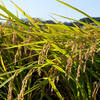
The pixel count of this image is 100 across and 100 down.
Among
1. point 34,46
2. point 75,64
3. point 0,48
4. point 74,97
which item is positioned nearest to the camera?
point 75,64

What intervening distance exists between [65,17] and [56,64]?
0.34 metres

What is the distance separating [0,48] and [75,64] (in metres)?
0.73

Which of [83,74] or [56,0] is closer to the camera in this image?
[56,0]

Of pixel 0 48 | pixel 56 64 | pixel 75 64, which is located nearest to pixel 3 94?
pixel 0 48

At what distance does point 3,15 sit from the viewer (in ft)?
4.47

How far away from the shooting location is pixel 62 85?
59.6 inches

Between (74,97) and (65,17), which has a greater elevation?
(65,17)

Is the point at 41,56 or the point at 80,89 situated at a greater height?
the point at 41,56

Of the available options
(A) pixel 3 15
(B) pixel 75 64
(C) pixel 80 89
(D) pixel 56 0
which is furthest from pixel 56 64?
(A) pixel 3 15

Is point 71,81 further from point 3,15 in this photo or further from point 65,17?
point 3,15

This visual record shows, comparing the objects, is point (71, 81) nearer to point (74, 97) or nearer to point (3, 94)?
point (74, 97)

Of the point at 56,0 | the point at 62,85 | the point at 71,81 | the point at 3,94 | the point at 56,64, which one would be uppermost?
the point at 56,0

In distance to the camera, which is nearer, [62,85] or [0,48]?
[62,85]

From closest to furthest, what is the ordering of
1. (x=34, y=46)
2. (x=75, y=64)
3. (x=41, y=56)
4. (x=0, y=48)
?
(x=41, y=56) → (x=75, y=64) → (x=34, y=46) → (x=0, y=48)
